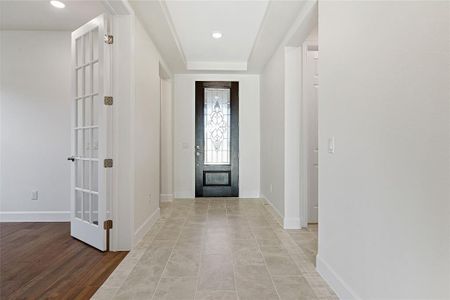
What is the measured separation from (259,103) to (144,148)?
311cm

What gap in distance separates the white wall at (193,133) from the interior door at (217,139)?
0.10 metres

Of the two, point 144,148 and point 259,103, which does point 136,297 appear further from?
point 259,103

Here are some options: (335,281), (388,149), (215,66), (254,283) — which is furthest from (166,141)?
(388,149)

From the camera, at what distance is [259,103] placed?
5.79 metres

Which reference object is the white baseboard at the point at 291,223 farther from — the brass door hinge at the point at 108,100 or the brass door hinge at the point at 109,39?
the brass door hinge at the point at 109,39

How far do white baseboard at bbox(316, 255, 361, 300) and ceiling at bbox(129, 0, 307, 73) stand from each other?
2450 mm

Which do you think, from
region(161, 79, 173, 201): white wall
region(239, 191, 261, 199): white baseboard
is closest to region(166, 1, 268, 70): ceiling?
region(161, 79, 173, 201): white wall

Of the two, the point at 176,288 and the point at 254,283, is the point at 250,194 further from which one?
the point at 176,288

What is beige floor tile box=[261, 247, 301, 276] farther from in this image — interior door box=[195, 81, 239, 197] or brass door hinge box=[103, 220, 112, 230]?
interior door box=[195, 81, 239, 197]

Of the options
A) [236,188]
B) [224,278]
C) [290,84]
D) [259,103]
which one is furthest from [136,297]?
[259,103]

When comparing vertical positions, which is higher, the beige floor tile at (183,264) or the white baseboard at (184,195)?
the white baseboard at (184,195)

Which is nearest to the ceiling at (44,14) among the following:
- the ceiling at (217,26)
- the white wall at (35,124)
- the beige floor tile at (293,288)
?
the white wall at (35,124)

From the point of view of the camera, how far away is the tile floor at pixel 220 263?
2006mm

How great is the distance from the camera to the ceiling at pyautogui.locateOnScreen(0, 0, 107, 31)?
10.5ft
